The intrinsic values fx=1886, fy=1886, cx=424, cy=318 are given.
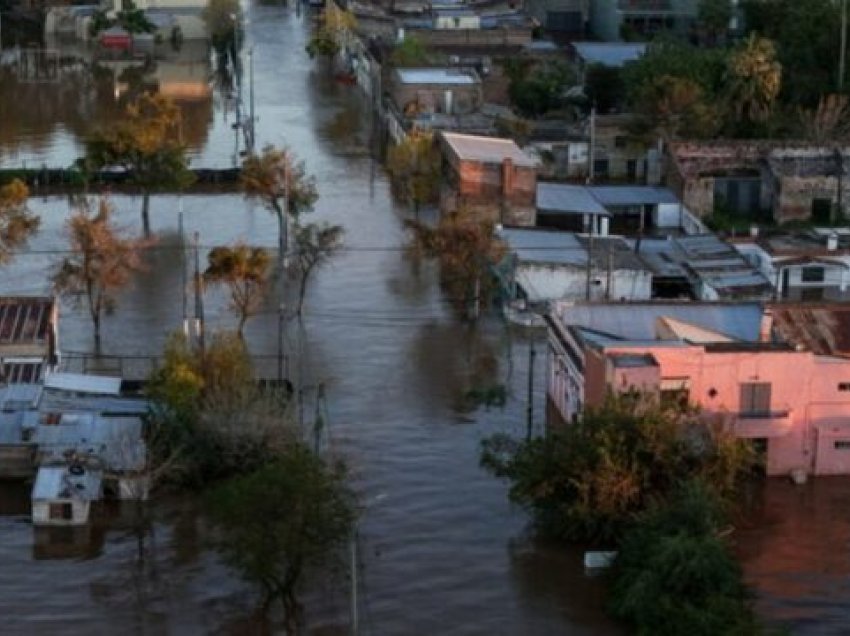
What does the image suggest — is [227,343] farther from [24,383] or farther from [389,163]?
[389,163]

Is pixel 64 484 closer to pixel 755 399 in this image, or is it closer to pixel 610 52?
pixel 755 399

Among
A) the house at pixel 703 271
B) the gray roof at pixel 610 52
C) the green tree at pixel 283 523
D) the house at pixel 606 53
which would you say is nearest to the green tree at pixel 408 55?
the house at pixel 606 53

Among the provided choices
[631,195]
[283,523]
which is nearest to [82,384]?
[283,523]

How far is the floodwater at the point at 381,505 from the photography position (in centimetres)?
1817

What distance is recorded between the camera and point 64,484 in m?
20.3

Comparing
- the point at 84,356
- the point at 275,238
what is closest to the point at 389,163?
the point at 275,238

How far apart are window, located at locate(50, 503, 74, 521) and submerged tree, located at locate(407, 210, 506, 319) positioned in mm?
8968

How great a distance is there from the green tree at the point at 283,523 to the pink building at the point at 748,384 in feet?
13.7

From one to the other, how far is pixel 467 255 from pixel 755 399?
733 centimetres

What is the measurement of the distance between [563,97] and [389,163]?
6864mm

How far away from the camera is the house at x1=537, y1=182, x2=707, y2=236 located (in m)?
32.7

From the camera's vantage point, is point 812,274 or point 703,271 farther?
point 812,274

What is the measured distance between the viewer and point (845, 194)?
33719mm

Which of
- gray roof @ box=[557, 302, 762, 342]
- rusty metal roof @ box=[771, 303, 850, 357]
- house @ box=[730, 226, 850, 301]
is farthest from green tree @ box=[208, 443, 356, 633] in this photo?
house @ box=[730, 226, 850, 301]
